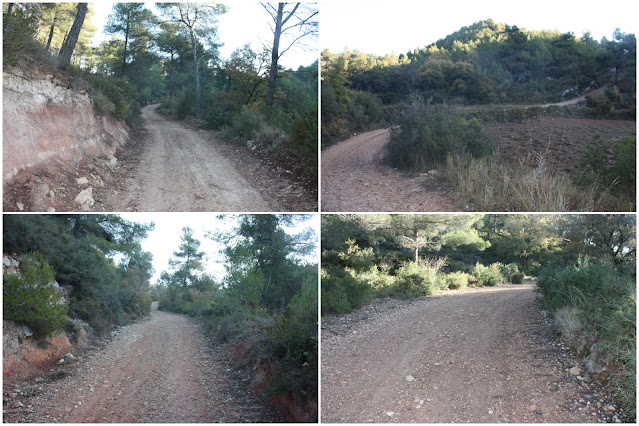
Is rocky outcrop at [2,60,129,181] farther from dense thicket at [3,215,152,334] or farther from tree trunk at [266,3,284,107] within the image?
tree trunk at [266,3,284,107]

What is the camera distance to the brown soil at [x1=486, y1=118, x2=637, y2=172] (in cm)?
804

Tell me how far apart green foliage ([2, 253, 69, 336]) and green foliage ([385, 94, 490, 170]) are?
7.16 m

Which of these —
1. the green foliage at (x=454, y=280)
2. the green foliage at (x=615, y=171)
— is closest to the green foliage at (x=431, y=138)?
the green foliage at (x=615, y=171)

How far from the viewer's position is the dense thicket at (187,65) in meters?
7.18

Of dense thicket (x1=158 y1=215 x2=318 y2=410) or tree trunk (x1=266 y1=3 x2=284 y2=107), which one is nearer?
dense thicket (x1=158 y1=215 x2=318 y2=410)

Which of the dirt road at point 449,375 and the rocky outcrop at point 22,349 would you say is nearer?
the dirt road at point 449,375

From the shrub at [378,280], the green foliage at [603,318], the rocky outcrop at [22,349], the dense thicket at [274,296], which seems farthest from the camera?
the shrub at [378,280]

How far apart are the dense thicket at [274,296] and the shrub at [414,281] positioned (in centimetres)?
405

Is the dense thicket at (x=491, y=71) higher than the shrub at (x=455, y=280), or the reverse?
the dense thicket at (x=491, y=71)

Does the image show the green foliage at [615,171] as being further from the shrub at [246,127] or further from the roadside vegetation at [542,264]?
the shrub at [246,127]

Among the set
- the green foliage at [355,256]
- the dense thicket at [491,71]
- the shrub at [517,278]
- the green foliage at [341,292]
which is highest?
the dense thicket at [491,71]

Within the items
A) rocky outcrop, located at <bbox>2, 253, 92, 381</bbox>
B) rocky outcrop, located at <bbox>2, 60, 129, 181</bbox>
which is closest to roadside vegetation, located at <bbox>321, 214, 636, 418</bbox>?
rocky outcrop, located at <bbox>2, 253, 92, 381</bbox>

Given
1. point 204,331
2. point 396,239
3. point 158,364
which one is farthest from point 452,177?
point 204,331

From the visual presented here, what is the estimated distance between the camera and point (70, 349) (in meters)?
6.43
